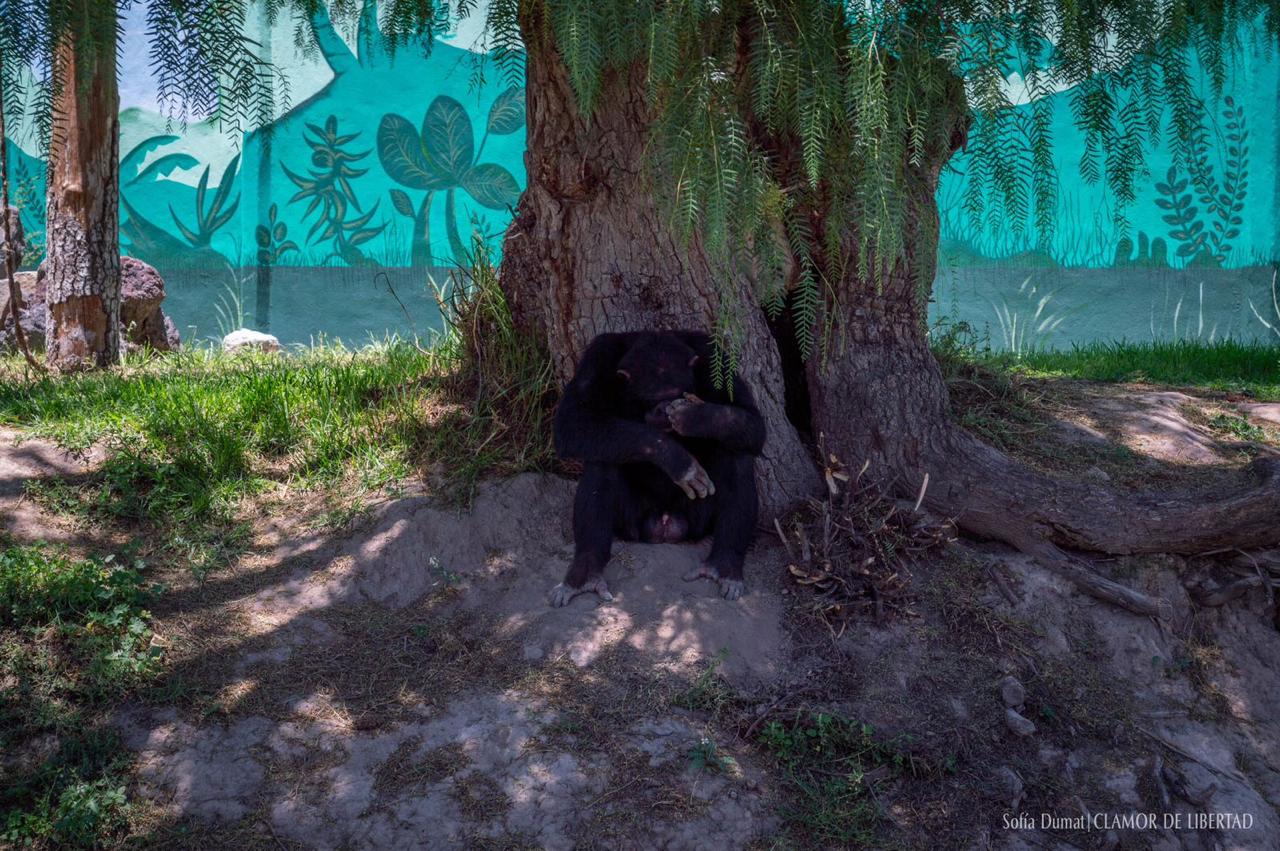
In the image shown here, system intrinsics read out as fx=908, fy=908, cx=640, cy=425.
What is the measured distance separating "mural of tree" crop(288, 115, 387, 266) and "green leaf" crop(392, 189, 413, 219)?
28cm

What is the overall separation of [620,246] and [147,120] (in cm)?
1069

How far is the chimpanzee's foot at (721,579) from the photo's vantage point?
443 centimetres

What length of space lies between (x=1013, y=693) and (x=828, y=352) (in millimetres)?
2045

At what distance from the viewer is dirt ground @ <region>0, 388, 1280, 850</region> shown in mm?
3307

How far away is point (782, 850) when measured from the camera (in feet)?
10.5

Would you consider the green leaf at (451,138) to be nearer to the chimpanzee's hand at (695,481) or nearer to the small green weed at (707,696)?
the chimpanzee's hand at (695,481)

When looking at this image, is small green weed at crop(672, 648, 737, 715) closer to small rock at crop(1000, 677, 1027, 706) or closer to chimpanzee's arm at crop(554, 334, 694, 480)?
chimpanzee's arm at crop(554, 334, 694, 480)

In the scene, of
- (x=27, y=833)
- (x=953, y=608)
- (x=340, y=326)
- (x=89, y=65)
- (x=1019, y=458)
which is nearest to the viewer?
(x=89, y=65)

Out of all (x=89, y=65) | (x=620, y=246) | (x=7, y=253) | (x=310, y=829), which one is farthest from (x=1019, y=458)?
(x=7, y=253)

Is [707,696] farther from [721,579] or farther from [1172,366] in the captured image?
[1172,366]

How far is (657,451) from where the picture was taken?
449 centimetres

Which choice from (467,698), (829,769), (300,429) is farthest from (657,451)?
(300,429)

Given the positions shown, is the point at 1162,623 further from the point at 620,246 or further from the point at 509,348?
the point at 509,348

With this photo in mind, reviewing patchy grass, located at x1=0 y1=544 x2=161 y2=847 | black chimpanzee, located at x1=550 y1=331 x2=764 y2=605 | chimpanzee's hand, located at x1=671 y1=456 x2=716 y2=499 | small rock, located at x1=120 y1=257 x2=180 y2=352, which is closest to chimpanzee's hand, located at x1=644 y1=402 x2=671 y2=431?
black chimpanzee, located at x1=550 y1=331 x2=764 y2=605
